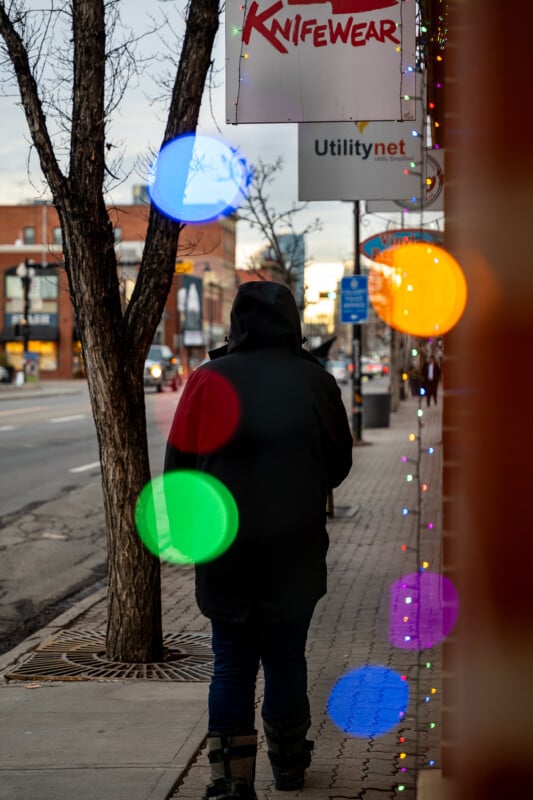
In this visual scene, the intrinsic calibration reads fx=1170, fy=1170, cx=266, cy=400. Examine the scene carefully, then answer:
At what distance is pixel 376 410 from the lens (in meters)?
A: 30.7

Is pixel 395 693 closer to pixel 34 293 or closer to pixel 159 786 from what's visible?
pixel 159 786

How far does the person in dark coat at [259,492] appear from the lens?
13.1ft

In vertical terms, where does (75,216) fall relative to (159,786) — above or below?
above

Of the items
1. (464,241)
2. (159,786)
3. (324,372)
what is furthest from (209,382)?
(464,241)

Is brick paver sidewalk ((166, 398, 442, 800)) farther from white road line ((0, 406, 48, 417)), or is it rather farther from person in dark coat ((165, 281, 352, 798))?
white road line ((0, 406, 48, 417))

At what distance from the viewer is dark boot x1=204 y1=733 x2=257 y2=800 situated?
13.3 feet

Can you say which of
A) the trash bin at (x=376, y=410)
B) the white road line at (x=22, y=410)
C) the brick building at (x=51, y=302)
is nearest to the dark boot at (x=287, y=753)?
the trash bin at (x=376, y=410)

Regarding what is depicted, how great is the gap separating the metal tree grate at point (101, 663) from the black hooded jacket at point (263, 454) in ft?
7.89

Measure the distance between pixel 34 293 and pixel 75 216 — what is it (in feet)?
266

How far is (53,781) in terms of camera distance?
454cm

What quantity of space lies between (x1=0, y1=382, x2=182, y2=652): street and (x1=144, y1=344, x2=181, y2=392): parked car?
24909 millimetres

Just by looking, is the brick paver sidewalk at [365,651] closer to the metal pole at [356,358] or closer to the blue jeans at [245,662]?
the blue jeans at [245,662]

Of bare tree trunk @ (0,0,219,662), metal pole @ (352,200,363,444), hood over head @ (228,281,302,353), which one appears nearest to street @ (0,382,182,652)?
bare tree trunk @ (0,0,219,662)

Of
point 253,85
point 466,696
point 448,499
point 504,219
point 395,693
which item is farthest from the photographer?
point 253,85
